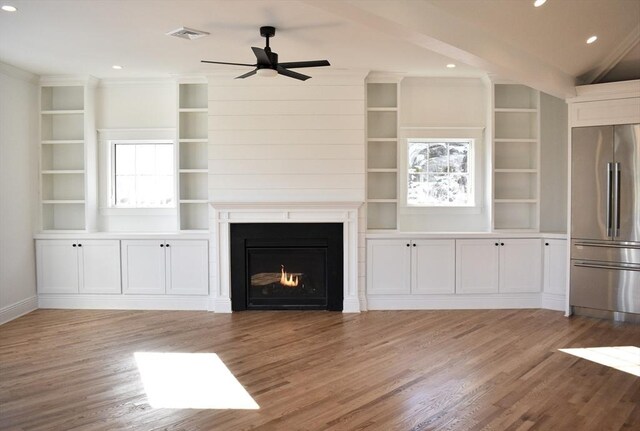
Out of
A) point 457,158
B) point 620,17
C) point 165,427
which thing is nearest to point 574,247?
point 457,158

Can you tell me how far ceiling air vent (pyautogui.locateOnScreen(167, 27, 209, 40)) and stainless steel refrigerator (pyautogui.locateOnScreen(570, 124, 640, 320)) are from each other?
4.07m

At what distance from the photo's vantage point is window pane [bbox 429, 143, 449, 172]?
616 centimetres

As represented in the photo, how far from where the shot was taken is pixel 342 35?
4.34 m

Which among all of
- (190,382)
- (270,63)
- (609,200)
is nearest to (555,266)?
(609,200)

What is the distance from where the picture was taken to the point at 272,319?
210 inches

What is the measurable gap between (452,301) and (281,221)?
2266 mm

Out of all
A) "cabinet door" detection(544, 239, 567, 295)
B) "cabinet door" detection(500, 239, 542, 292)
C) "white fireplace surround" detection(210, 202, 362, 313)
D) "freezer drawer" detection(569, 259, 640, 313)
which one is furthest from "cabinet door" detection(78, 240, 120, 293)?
"freezer drawer" detection(569, 259, 640, 313)

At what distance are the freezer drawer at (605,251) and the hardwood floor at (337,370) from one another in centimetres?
68

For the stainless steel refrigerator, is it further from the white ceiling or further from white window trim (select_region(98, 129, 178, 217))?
white window trim (select_region(98, 129, 178, 217))

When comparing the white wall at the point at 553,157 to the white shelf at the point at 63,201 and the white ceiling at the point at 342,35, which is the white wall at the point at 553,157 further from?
the white shelf at the point at 63,201

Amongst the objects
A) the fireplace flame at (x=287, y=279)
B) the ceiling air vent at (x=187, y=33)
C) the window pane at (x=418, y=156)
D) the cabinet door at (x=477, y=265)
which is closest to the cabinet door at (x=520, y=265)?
the cabinet door at (x=477, y=265)

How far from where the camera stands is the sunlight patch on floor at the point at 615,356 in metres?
3.81

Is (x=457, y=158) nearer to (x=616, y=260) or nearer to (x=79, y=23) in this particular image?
(x=616, y=260)

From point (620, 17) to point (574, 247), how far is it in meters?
2.37
